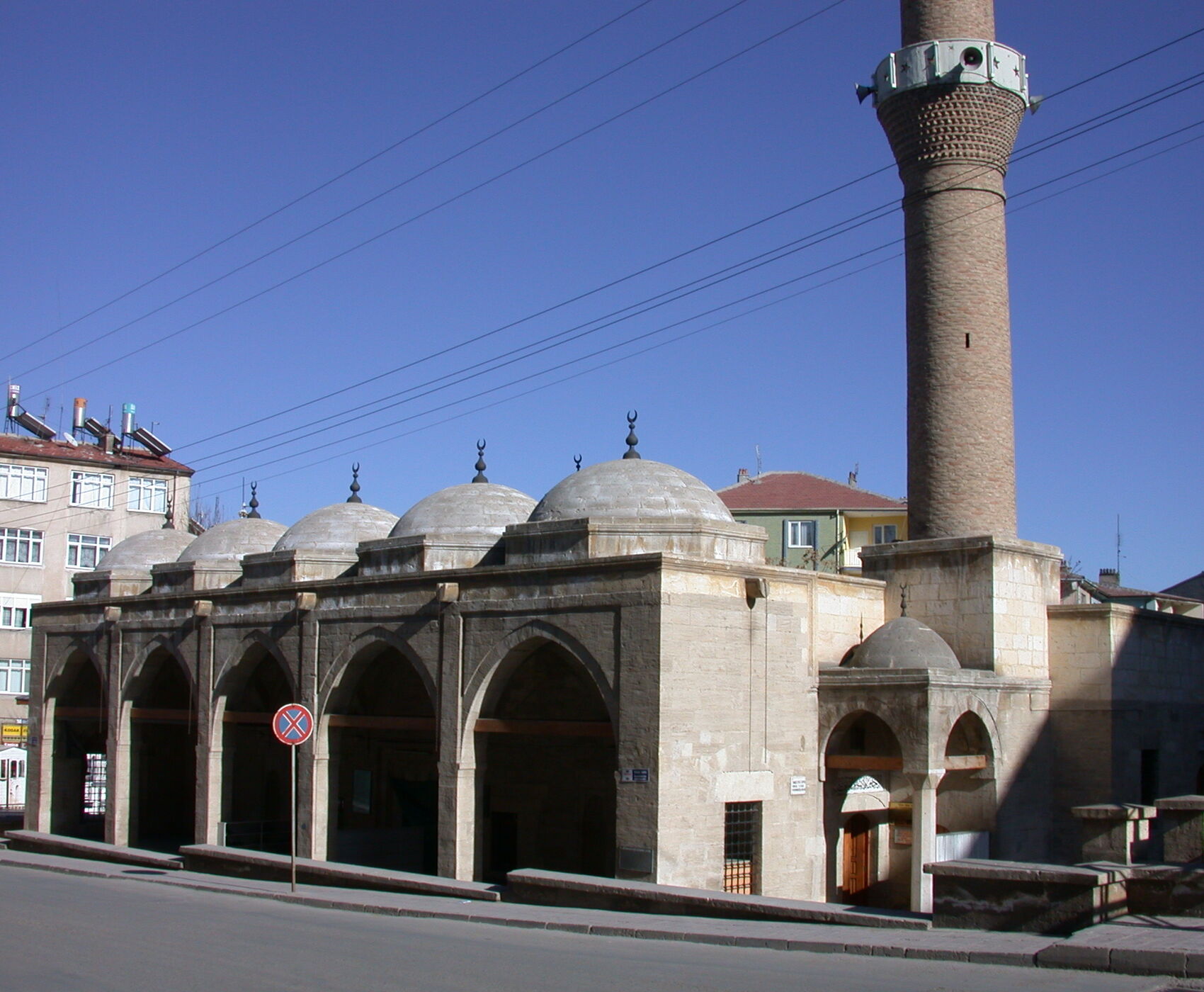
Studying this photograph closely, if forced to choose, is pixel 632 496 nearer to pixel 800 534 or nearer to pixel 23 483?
pixel 800 534

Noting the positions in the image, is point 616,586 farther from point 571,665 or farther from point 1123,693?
point 1123,693

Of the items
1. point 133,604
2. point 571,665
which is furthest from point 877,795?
point 133,604

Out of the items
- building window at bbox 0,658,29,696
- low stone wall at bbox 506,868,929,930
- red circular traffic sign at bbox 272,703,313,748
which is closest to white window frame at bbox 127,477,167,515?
building window at bbox 0,658,29,696

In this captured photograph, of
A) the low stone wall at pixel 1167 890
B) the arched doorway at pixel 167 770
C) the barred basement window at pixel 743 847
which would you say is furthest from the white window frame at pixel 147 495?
the low stone wall at pixel 1167 890

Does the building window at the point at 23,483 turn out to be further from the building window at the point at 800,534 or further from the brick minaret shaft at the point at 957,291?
the brick minaret shaft at the point at 957,291

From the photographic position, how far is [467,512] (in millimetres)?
20391

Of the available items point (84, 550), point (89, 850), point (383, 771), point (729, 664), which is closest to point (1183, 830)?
point (729, 664)

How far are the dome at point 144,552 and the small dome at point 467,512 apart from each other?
883 cm

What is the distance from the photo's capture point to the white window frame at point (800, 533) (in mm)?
40969

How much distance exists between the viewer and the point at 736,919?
1220cm

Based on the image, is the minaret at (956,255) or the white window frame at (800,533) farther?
the white window frame at (800,533)

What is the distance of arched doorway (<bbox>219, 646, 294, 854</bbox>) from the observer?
23250 mm

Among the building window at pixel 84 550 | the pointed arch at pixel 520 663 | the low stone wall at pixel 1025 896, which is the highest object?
the building window at pixel 84 550

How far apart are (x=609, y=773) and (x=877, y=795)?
3979 millimetres
